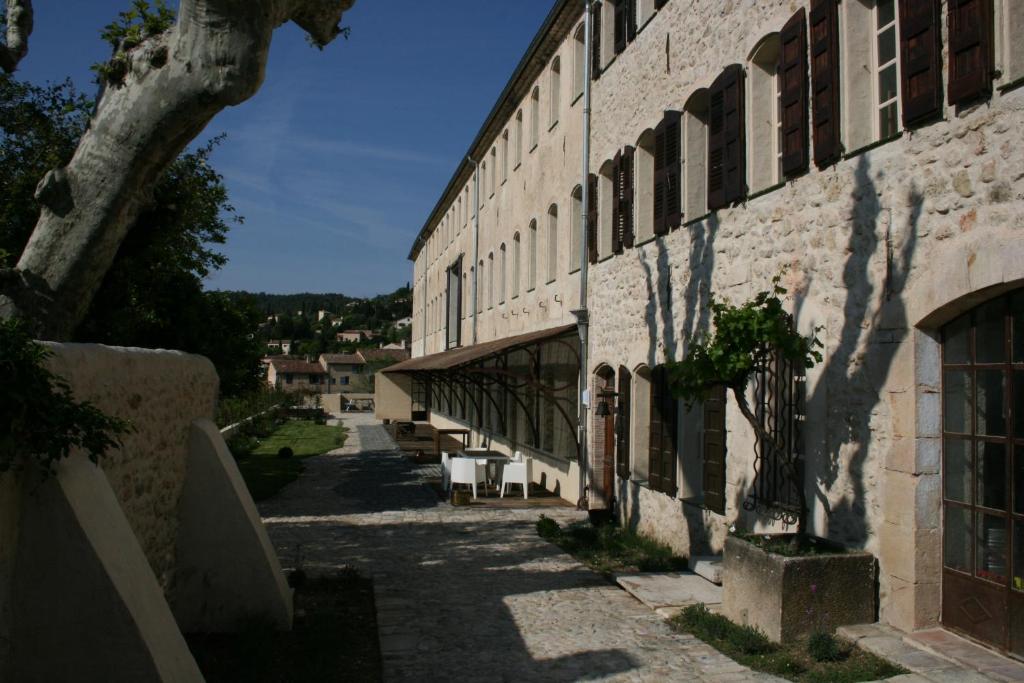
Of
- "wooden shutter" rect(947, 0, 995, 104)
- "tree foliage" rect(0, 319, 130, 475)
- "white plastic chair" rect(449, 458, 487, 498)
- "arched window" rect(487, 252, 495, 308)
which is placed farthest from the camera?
"arched window" rect(487, 252, 495, 308)

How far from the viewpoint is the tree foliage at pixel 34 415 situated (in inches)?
136

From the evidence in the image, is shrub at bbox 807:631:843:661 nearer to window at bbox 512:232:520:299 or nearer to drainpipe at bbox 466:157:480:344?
window at bbox 512:232:520:299

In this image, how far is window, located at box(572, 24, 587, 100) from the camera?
13.6 meters

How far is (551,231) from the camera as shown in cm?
1530

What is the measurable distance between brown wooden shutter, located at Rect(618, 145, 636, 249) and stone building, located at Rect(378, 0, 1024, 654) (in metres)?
0.04

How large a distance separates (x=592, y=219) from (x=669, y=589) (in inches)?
250

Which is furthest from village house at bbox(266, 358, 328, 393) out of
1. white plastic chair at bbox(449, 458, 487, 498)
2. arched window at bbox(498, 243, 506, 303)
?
white plastic chair at bbox(449, 458, 487, 498)

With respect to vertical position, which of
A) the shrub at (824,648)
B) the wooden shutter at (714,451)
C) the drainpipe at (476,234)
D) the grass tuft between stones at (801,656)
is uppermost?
the drainpipe at (476,234)

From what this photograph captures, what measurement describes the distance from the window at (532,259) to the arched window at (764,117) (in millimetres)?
8681

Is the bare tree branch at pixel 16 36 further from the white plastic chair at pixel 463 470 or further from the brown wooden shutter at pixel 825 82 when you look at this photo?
the white plastic chair at pixel 463 470

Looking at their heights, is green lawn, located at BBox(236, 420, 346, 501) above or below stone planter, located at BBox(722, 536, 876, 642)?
below

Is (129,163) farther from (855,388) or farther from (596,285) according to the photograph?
(596,285)

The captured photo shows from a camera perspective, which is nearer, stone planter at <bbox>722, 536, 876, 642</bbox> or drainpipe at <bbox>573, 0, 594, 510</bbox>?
stone planter at <bbox>722, 536, 876, 642</bbox>

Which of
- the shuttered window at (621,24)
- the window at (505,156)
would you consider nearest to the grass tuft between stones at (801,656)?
the shuttered window at (621,24)
